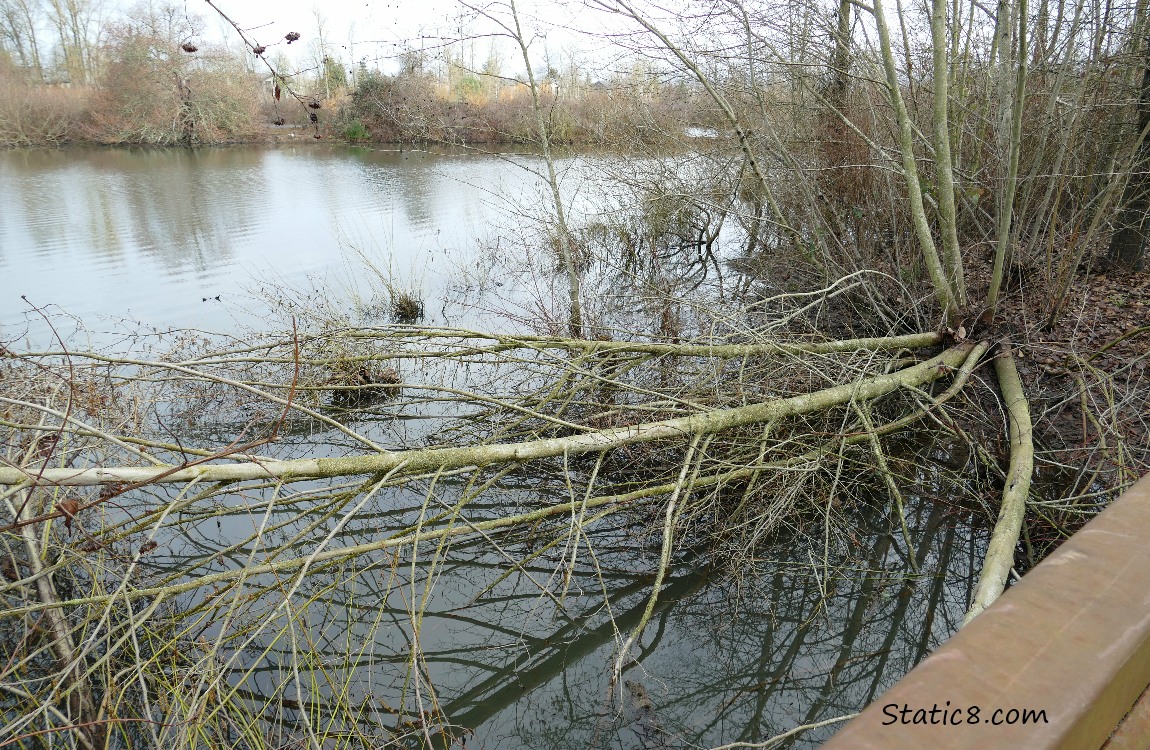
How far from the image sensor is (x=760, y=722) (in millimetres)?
3824

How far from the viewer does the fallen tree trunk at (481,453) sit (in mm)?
2873

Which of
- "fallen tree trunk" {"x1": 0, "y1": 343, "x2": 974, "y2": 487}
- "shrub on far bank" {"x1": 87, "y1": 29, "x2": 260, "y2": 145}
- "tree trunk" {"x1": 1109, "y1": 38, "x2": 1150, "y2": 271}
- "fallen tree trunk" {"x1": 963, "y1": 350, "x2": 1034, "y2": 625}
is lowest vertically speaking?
"fallen tree trunk" {"x1": 963, "y1": 350, "x2": 1034, "y2": 625}

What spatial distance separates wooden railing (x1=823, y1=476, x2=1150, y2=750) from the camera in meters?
0.67

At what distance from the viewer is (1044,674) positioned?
2.38ft

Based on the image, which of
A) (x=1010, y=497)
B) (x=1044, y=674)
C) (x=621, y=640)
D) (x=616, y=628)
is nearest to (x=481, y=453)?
(x=616, y=628)

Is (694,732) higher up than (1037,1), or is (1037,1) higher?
(1037,1)

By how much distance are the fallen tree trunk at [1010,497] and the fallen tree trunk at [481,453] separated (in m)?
0.51

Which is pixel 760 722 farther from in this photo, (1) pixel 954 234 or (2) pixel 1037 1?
(2) pixel 1037 1

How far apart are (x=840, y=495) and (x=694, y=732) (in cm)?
235

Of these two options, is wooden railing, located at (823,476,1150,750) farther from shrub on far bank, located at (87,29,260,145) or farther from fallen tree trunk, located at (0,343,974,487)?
shrub on far bank, located at (87,29,260,145)

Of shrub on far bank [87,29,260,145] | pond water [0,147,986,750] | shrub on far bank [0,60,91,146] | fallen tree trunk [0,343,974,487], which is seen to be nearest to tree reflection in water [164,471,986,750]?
pond water [0,147,986,750]

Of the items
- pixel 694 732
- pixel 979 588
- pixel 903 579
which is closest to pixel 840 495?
pixel 903 579

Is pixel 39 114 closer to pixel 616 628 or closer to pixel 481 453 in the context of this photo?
pixel 481 453

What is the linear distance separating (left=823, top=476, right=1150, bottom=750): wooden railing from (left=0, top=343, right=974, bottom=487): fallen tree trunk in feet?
7.61
